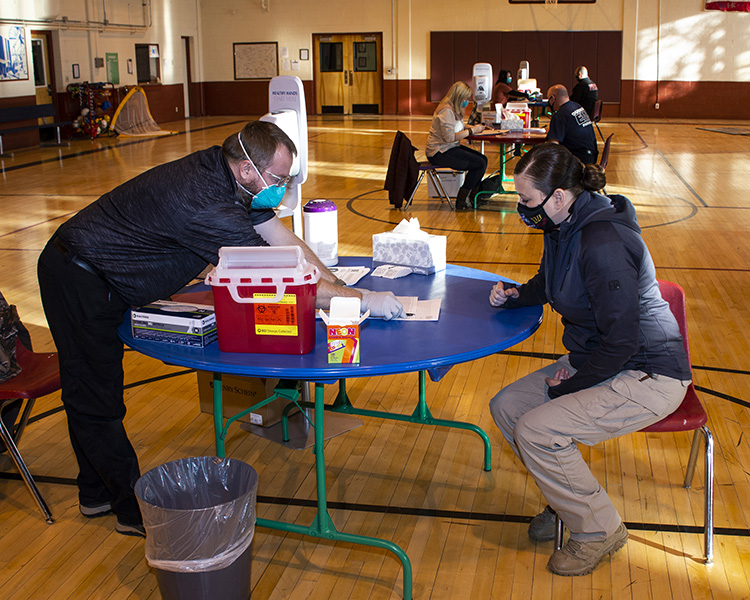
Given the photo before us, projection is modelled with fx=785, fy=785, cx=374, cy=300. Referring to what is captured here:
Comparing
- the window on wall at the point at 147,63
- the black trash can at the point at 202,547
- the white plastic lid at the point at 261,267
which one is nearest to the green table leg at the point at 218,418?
the black trash can at the point at 202,547

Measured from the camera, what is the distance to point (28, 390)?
2879 mm

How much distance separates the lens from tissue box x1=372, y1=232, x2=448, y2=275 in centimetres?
307

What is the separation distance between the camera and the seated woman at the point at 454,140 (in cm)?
823

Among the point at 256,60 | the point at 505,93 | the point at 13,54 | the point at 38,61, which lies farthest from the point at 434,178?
the point at 256,60

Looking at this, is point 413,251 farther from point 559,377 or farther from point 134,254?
point 134,254

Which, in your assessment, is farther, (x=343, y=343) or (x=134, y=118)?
(x=134, y=118)

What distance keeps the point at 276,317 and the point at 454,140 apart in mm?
6453

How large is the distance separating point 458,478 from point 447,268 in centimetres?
85

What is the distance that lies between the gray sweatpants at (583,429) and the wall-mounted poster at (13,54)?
1380 cm

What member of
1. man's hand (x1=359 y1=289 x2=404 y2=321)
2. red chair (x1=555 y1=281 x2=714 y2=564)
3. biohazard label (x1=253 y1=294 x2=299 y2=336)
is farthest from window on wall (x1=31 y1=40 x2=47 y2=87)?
red chair (x1=555 y1=281 x2=714 y2=564)

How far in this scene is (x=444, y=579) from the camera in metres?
2.52

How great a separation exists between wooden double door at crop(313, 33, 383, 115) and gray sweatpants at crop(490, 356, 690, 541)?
1838 centimetres

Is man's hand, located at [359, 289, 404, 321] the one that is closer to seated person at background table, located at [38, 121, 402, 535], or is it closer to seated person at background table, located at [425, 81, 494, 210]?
seated person at background table, located at [38, 121, 402, 535]

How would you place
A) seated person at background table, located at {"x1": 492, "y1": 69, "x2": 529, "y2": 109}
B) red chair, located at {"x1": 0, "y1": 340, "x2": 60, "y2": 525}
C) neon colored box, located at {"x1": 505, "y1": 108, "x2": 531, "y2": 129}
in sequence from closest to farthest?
1. red chair, located at {"x1": 0, "y1": 340, "x2": 60, "y2": 525}
2. neon colored box, located at {"x1": 505, "y1": 108, "x2": 531, "y2": 129}
3. seated person at background table, located at {"x1": 492, "y1": 69, "x2": 529, "y2": 109}
